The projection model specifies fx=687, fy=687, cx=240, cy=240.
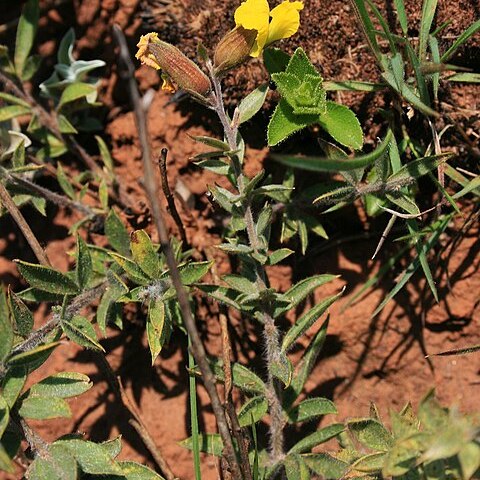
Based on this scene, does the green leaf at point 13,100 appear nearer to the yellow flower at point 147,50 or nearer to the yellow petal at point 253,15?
the yellow flower at point 147,50

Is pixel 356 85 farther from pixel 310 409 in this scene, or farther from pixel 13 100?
pixel 13 100

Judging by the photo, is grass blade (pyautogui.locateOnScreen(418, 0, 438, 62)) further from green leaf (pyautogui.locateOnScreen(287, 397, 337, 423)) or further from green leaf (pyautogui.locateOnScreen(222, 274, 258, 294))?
green leaf (pyautogui.locateOnScreen(287, 397, 337, 423))

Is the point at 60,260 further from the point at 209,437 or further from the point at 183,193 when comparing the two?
the point at 209,437

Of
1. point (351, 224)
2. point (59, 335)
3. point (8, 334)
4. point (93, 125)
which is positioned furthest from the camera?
point (93, 125)

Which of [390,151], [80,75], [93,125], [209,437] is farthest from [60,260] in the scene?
[390,151]

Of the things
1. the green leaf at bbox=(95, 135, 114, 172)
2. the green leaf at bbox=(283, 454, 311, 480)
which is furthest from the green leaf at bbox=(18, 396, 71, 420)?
the green leaf at bbox=(95, 135, 114, 172)
